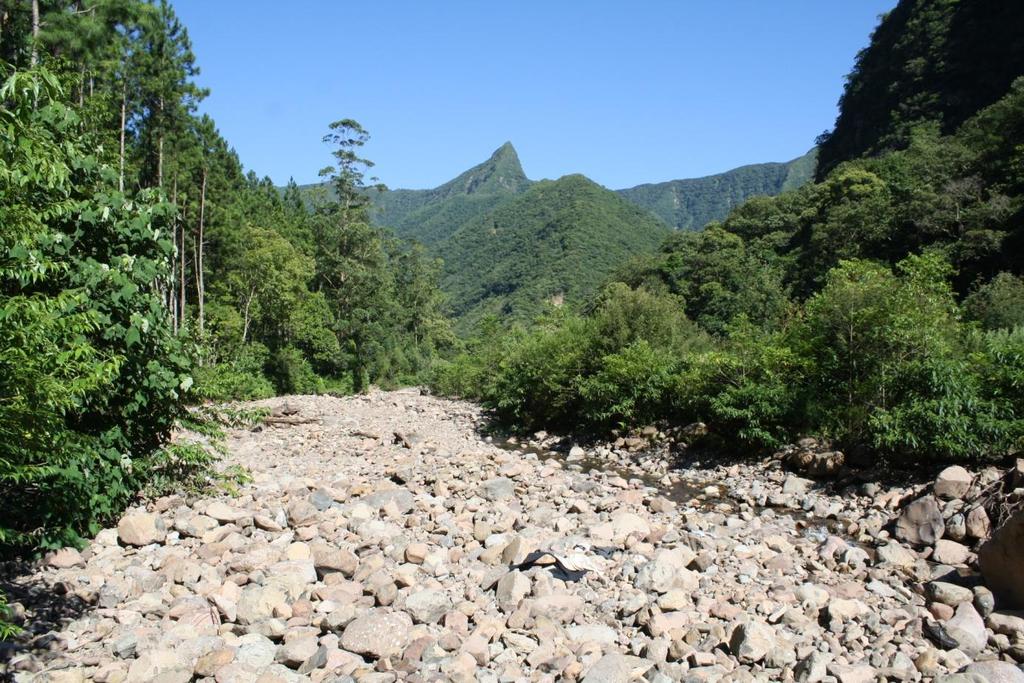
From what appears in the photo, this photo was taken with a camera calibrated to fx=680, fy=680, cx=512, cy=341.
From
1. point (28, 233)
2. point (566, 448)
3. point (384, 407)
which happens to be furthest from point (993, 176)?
point (28, 233)

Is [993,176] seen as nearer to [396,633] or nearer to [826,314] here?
[826,314]

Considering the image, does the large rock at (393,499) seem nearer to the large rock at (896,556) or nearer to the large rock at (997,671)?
the large rock at (896,556)

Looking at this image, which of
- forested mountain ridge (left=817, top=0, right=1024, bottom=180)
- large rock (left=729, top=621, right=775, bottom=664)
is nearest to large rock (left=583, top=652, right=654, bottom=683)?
large rock (left=729, top=621, right=775, bottom=664)

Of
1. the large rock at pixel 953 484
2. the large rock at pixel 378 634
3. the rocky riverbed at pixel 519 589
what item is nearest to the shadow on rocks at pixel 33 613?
the rocky riverbed at pixel 519 589

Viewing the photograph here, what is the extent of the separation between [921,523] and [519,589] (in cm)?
577

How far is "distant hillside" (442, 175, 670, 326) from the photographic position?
3238 inches

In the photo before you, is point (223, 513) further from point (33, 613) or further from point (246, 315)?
point (246, 315)

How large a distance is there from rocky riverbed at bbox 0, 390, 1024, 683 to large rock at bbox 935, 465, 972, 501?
25 millimetres

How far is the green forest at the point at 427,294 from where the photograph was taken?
20.1 feet

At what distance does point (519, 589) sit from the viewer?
24.3 ft

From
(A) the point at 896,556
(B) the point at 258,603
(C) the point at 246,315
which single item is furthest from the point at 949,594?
(C) the point at 246,315

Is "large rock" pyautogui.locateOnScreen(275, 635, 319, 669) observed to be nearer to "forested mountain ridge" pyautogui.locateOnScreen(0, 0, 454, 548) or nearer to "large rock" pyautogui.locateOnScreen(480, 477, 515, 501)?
"forested mountain ridge" pyautogui.locateOnScreen(0, 0, 454, 548)

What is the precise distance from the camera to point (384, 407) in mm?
28391

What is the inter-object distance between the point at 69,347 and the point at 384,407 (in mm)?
23141
